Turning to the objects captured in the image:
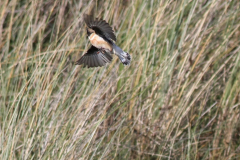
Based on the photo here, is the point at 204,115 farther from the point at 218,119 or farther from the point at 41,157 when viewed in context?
the point at 41,157

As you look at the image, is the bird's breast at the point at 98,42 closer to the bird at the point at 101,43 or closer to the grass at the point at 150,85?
the bird at the point at 101,43

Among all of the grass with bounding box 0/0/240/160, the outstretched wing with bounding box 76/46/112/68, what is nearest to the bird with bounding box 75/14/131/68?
the outstretched wing with bounding box 76/46/112/68

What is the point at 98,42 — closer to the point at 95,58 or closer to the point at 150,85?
the point at 95,58

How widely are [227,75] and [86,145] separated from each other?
93cm

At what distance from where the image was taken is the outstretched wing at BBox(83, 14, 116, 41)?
1.94m

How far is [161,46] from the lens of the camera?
2611mm

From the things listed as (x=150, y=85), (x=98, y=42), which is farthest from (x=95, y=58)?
(x=150, y=85)

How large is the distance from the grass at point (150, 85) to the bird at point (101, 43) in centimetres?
21

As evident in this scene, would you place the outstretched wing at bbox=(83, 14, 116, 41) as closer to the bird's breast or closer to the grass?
the bird's breast

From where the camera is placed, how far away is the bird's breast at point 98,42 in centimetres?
195

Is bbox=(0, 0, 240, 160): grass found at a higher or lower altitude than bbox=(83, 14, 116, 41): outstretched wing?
lower

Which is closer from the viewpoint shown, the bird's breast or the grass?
the bird's breast

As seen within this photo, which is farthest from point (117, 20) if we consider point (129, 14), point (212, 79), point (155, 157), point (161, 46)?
point (155, 157)

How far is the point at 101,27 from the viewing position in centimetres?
197
